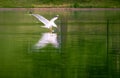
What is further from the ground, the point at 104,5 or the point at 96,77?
the point at 104,5

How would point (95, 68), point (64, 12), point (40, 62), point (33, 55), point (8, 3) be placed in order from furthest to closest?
point (8, 3), point (64, 12), point (33, 55), point (40, 62), point (95, 68)

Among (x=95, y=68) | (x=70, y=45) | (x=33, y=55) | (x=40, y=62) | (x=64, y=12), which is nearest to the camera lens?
(x=95, y=68)

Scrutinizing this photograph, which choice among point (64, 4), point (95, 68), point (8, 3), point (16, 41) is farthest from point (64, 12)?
point (95, 68)

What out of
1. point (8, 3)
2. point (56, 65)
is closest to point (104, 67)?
point (56, 65)

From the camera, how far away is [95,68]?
6.08 meters

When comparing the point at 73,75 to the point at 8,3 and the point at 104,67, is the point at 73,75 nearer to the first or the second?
the point at 104,67

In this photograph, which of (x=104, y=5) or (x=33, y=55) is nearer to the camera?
(x=33, y=55)

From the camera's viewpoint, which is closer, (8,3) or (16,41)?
(16,41)

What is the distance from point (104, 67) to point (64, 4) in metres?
14.1

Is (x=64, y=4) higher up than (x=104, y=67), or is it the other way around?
(x=64, y=4)

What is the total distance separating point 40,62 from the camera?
6.65m

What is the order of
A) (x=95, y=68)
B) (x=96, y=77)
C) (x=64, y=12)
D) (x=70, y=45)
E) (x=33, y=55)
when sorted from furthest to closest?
(x=64, y=12) < (x=70, y=45) < (x=33, y=55) < (x=95, y=68) < (x=96, y=77)

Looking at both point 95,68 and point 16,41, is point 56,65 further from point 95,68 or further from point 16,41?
point 16,41

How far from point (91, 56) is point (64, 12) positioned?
Answer: 481 inches
